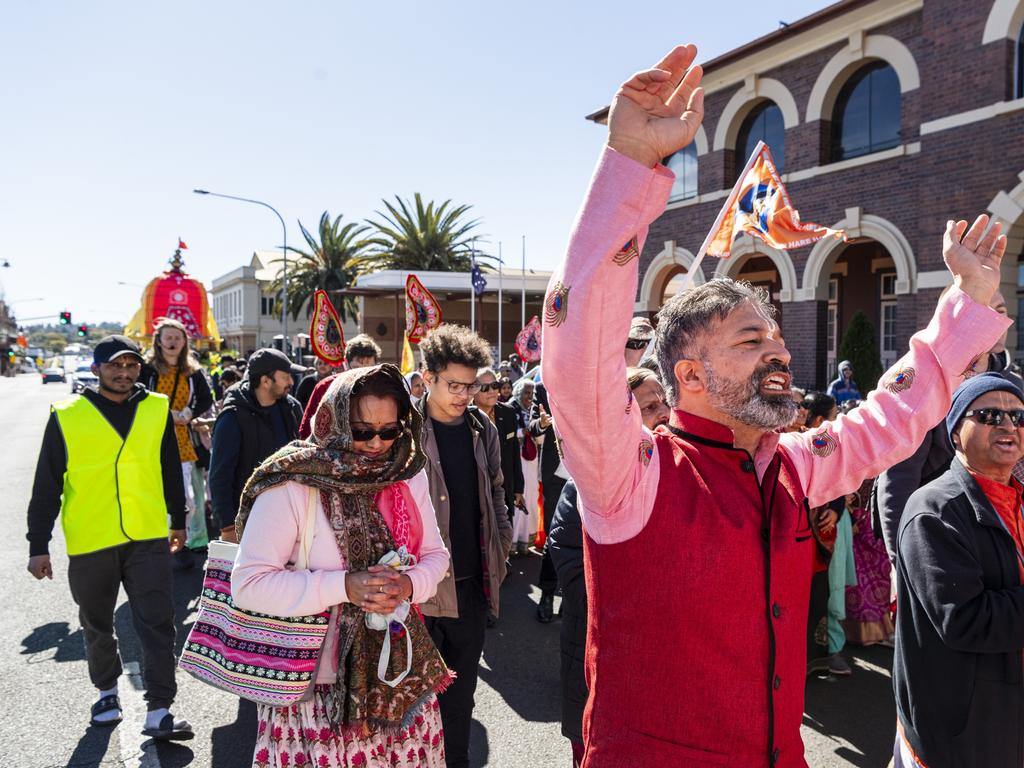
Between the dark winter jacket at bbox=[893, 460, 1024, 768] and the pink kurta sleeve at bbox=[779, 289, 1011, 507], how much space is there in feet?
2.19

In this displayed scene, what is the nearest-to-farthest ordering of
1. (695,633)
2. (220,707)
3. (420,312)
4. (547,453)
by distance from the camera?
(695,633) → (220,707) → (547,453) → (420,312)

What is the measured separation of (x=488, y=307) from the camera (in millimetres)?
37938

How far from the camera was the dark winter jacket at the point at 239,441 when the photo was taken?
489 cm

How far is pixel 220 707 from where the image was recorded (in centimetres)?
451

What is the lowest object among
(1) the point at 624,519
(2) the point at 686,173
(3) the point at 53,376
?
(3) the point at 53,376

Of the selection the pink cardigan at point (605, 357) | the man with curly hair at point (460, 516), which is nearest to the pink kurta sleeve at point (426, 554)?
the man with curly hair at point (460, 516)

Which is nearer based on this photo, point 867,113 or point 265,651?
point 265,651

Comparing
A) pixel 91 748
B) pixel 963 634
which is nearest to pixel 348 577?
pixel 963 634

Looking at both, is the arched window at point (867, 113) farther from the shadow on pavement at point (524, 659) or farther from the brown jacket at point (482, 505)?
the brown jacket at point (482, 505)

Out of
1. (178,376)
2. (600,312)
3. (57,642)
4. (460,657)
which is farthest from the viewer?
(178,376)

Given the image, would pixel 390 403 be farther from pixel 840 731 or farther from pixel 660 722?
pixel 840 731

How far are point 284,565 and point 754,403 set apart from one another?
1.71 metres

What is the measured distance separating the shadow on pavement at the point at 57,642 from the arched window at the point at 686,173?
15659 mm

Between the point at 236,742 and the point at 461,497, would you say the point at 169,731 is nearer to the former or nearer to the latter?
the point at 236,742
